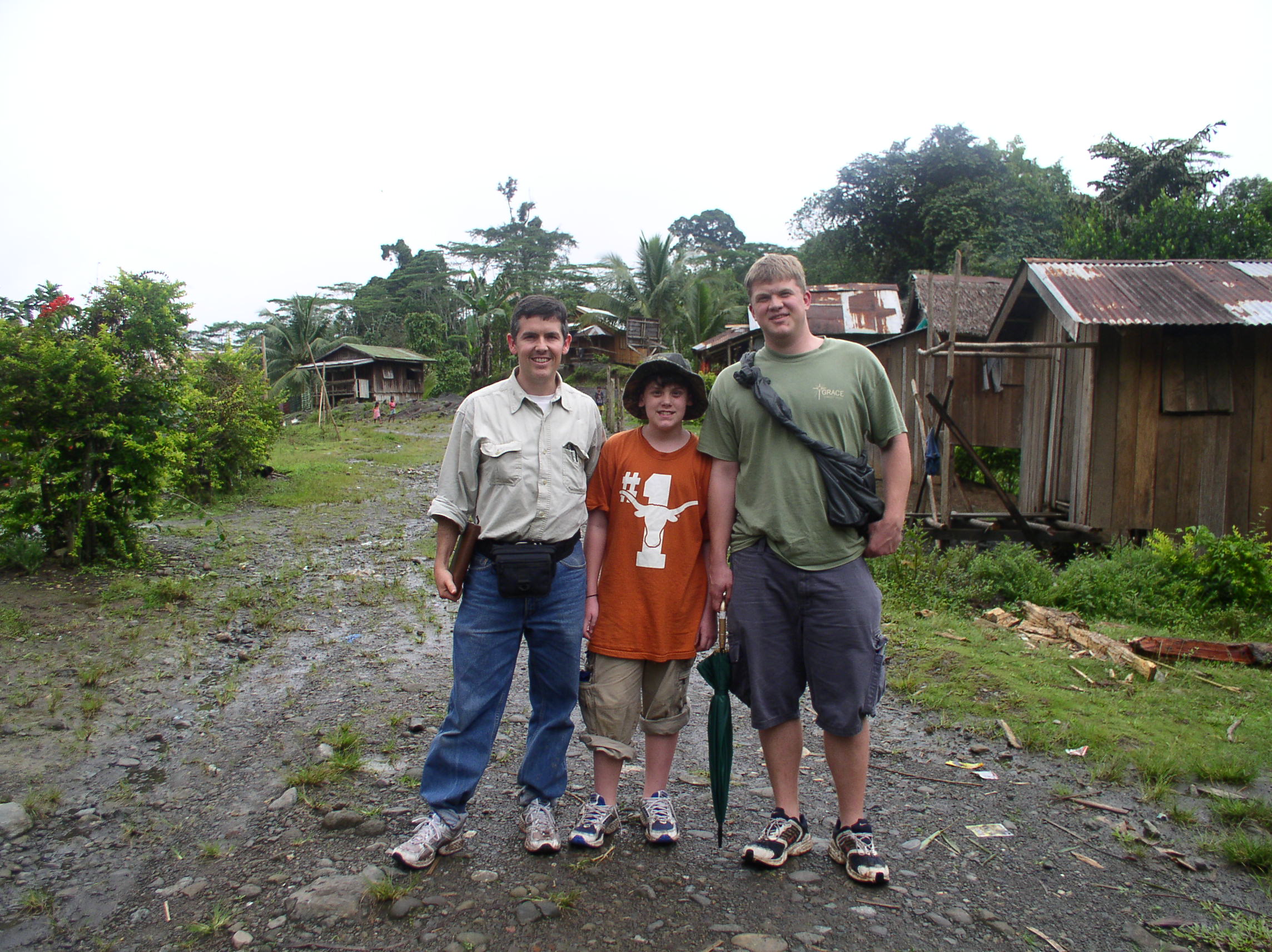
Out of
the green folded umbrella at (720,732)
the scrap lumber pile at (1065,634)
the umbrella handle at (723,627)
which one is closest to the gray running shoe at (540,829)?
the green folded umbrella at (720,732)

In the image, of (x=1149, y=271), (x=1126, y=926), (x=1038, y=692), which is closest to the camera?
(x=1126, y=926)

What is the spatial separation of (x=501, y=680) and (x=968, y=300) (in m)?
12.8

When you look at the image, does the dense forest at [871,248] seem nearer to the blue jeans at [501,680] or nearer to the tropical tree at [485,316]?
the tropical tree at [485,316]

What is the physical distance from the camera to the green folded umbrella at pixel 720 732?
274cm

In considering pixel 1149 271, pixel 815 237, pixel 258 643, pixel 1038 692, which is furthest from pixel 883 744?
pixel 815 237

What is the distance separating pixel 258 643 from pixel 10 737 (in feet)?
5.59

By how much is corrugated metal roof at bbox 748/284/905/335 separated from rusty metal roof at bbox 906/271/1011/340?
2.60 m

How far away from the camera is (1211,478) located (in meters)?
7.82

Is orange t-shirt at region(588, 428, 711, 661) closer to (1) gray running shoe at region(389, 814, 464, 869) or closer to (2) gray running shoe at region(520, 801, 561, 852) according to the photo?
(2) gray running shoe at region(520, 801, 561, 852)

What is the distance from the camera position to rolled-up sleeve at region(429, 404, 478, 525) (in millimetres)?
2756

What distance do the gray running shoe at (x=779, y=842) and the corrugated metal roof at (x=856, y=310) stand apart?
15024 mm

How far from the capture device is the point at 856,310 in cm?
1767

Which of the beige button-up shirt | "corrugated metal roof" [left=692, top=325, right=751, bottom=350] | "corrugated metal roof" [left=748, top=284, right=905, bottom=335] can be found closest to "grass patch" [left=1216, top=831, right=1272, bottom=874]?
the beige button-up shirt

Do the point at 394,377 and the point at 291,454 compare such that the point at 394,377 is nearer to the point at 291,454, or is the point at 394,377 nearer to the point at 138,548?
the point at 291,454
